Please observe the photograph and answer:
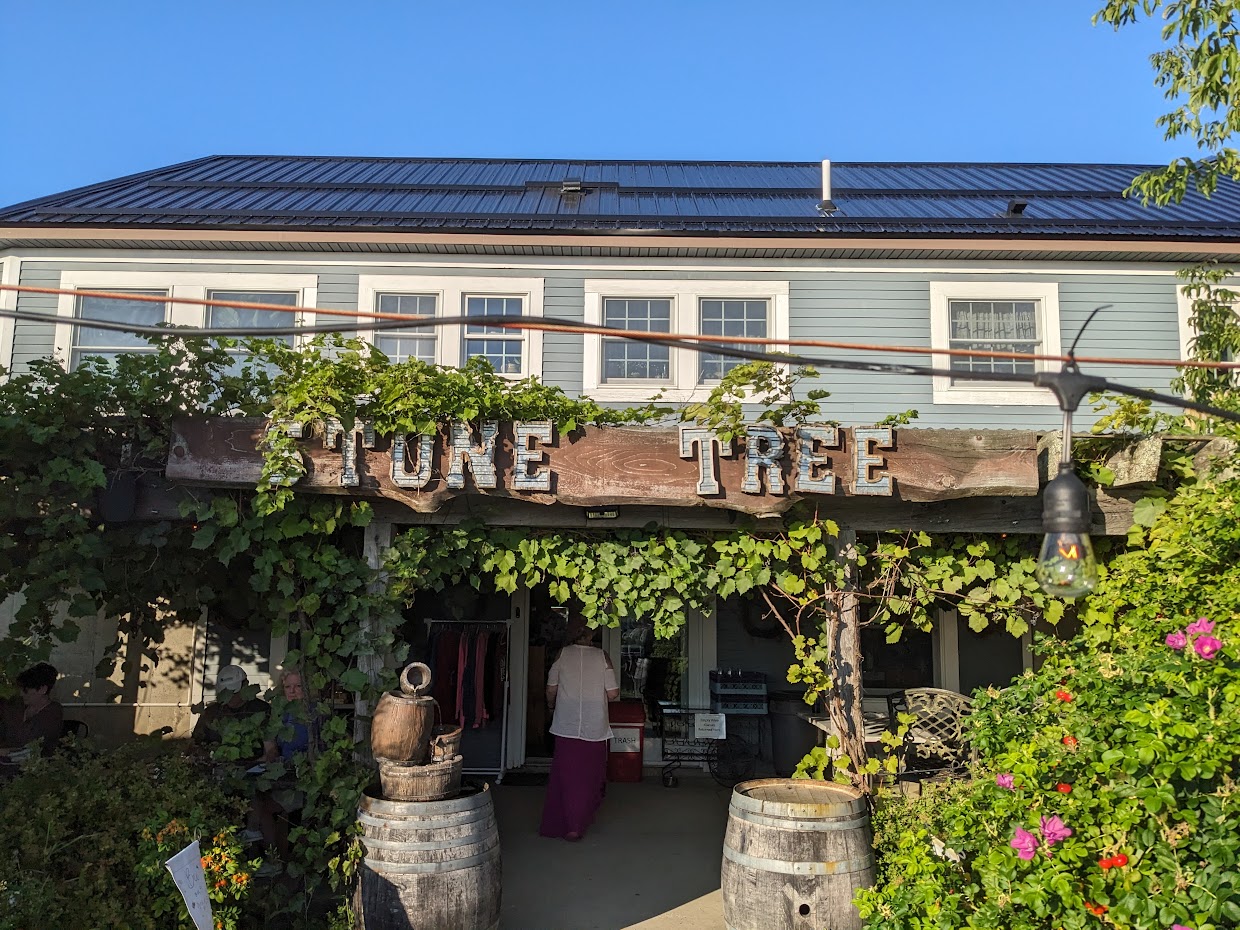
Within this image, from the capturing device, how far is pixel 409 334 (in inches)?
365

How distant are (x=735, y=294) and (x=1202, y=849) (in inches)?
261

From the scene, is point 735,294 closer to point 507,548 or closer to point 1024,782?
point 507,548

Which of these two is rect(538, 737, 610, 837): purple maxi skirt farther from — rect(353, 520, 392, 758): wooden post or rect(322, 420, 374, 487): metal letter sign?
rect(322, 420, 374, 487): metal letter sign

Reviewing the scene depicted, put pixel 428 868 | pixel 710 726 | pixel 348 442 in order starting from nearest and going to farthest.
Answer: pixel 428 868
pixel 348 442
pixel 710 726

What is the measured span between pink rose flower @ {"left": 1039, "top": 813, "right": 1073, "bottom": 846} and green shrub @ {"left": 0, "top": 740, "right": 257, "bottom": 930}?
365cm

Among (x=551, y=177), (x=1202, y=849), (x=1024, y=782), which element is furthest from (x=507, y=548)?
(x=551, y=177)

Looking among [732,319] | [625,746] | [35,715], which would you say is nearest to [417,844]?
[35,715]

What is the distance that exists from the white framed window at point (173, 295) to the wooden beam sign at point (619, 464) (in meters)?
4.07

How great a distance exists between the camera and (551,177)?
1271cm

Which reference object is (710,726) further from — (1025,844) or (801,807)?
A: (1025,844)

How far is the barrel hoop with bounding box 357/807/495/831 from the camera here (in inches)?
190

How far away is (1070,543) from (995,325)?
6.54 metres

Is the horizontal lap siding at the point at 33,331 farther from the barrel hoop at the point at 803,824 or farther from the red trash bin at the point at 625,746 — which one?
the barrel hoop at the point at 803,824

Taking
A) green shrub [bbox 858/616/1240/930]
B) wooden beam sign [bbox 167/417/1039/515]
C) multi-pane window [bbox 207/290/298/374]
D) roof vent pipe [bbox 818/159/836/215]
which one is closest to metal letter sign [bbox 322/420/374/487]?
wooden beam sign [bbox 167/417/1039/515]
